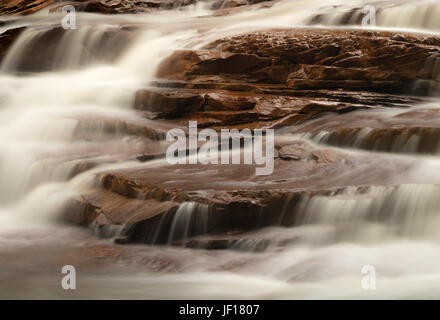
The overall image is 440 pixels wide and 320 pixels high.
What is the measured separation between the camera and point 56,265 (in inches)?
272

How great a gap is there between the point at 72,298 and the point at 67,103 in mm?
5583

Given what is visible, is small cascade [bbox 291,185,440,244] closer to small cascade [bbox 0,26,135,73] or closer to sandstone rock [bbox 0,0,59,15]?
small cascade [bbox 0,26,135,73]

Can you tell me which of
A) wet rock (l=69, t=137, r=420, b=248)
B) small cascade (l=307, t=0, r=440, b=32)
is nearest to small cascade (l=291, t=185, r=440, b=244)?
wet rock (l=69, t=137, r=420, b=248)

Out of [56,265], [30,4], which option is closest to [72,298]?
[56,265]

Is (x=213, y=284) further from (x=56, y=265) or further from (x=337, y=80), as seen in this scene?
(x=337, y=80)

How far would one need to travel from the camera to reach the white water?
6102 millimetres

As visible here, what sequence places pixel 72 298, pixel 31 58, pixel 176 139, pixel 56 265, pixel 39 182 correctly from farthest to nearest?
1. pixel 31 58
2. pixel 176 139
3. pixel 39 182
4. pixel 56 265
5. pixel 72 298

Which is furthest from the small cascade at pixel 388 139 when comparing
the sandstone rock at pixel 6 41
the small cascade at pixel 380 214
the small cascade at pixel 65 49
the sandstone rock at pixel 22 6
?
the sandstone rock at pixel 22 6

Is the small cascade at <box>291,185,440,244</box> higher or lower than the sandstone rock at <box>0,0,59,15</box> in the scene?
lower

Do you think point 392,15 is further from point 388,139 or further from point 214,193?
point 214,193

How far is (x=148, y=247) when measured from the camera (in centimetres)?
730

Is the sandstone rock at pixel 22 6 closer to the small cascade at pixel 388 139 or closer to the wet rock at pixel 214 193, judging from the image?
the wet rock at pixel 214 193

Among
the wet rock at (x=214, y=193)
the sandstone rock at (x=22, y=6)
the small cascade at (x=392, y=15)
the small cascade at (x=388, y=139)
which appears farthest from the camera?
the sandstone rock at (x=22, y=6)

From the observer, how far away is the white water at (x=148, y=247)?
6102 millimetres
